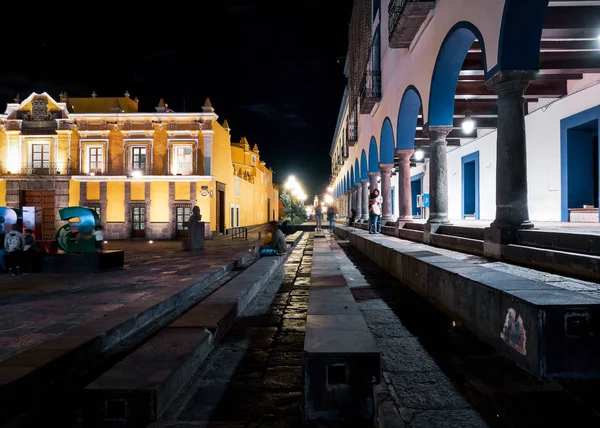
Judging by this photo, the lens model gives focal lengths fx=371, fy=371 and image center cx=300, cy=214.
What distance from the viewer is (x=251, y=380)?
3035 mm

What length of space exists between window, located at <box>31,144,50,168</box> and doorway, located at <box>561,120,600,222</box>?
88.8ft

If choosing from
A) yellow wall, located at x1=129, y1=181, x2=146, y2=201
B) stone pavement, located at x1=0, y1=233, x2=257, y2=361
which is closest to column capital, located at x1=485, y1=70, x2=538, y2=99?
stone pavement, located at x1=0, y1=233, x2=257, y2=361

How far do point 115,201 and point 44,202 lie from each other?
483cm

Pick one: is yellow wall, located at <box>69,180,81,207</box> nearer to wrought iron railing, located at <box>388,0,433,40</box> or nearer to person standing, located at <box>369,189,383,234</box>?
person standing, located at <box>369,189,383,234</box>

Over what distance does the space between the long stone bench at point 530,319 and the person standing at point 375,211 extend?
7677 mm

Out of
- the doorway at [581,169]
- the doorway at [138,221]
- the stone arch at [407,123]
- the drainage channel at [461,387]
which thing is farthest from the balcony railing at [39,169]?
the doorway at [581,169]

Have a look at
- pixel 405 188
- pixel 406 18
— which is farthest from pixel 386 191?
pixel 406 18

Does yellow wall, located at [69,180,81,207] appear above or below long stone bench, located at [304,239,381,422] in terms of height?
above

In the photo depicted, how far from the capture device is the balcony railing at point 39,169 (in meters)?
23.4

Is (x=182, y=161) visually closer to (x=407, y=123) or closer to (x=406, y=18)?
(x=407, y=123)

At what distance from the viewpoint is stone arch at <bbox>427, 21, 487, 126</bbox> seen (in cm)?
725

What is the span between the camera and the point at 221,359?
349cm

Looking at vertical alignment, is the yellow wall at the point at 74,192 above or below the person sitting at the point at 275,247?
above

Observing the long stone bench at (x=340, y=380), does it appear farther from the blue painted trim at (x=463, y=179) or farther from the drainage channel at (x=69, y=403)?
Result: the blue painted trim at (x=463, y=179)
